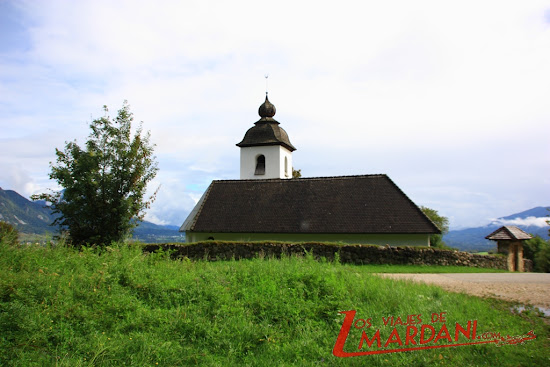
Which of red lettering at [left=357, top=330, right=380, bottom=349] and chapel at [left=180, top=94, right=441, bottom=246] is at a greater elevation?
chapel at [left=180, top=94, right=441, bottom=246]

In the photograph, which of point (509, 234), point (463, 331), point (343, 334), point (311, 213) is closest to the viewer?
point (463, 331)

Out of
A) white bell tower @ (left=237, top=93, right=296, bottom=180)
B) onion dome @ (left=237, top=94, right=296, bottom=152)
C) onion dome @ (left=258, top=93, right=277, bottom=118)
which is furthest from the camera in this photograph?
onion dome @ (left=258, top=93, right=277, bottom=118)

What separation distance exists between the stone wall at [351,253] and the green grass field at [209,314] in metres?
7.60

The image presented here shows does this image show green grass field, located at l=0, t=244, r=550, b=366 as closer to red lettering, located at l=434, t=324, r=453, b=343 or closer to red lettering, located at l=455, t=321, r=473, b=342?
red lettering, located at l=455, t=321, r=473, b=342

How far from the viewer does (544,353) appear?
19.2 ft

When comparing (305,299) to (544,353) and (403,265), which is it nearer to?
(544,353)

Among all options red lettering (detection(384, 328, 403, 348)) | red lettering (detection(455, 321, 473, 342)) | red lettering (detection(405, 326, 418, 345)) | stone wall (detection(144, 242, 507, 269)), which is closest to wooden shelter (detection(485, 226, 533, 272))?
stone wall (detection(144, 242, 507, 269))

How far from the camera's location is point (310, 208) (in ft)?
82.2

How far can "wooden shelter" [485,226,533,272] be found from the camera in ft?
75.0

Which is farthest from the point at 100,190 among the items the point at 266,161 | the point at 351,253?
the point at 266,161

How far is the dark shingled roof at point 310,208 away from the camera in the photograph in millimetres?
22891

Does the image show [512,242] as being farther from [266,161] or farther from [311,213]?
[266,161]

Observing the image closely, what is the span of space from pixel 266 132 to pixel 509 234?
69.7 ft

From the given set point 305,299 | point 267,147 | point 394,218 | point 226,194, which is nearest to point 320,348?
point 305,299
